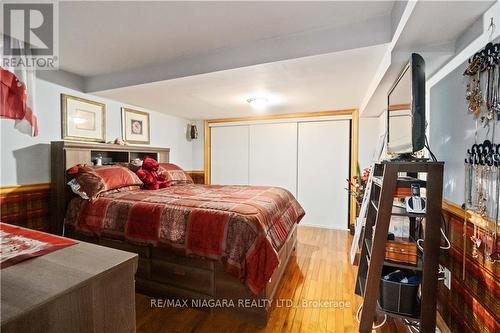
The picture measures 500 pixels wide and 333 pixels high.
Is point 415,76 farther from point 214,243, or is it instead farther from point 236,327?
point 236,327

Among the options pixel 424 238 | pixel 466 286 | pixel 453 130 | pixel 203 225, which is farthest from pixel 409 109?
pixel 203 225

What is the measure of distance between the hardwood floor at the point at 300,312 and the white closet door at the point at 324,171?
139 cm

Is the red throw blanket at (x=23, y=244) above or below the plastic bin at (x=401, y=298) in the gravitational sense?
above

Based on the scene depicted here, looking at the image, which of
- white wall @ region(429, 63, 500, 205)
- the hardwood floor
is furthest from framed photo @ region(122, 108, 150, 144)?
white wall @ region(429, 63, 500, 205)

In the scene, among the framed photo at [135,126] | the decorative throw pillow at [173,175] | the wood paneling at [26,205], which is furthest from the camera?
the framed photo at [135,126]

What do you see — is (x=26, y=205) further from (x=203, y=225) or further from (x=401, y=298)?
(x=401, y=298)

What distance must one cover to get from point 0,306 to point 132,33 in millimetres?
1974

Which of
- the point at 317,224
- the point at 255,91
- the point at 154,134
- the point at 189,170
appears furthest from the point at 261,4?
the point at 189,170

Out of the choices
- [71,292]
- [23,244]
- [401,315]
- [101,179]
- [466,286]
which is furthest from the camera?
[101,179]

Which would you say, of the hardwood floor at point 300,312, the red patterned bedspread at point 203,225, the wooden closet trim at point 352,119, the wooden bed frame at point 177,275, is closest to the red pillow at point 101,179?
the red patterned bedspread at point 203,225

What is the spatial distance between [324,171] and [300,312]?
101 inches

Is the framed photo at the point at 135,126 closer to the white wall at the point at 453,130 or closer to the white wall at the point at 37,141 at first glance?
the white wall at the point at 37,141

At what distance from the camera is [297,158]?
4125 mm

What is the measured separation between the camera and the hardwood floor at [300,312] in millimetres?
1612
